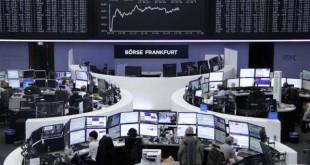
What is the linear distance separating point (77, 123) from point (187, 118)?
1.89m

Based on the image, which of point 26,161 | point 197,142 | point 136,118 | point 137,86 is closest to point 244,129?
point 197,142

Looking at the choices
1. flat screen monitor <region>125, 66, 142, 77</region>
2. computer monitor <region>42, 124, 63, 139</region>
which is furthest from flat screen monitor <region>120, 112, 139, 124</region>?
flat screen monitor <region>125, 66, 142, 77</region>

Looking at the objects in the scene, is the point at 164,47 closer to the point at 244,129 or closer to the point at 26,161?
the point at 244,129

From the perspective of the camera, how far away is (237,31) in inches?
611

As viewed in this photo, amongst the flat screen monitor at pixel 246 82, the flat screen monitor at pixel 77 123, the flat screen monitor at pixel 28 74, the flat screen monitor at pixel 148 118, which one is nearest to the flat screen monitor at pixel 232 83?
the flat screen monitor at pixel 246 82

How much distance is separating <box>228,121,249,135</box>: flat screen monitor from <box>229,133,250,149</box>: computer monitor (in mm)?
65

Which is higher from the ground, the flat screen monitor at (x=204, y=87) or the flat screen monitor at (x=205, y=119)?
the flat screen monitor at (x=204, y=87)

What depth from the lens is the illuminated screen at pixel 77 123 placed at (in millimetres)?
9126

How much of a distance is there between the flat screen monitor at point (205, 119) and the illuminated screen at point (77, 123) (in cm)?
197

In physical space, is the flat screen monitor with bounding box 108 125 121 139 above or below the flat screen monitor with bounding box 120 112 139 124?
below

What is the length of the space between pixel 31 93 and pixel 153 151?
234 inches

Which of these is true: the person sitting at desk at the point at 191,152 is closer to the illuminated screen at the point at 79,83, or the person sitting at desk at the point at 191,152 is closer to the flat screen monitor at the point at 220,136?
the flat screen monitor at the point at 220,136

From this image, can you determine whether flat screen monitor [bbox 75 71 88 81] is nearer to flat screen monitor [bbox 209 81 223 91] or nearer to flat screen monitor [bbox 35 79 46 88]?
flat screen monitor [bbox 35 79 46 88]

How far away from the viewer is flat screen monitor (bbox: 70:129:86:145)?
9.16m
